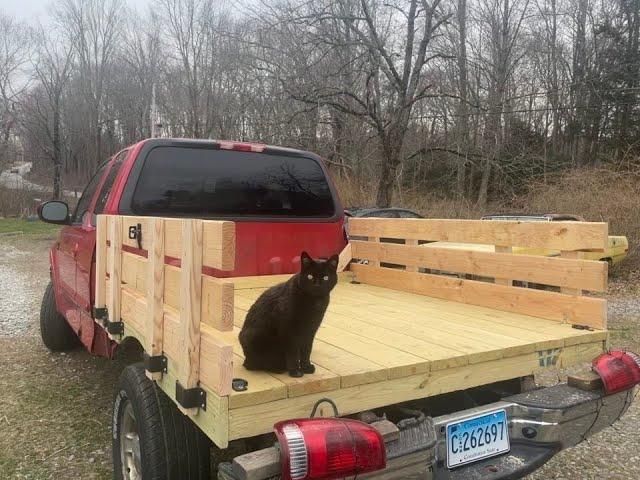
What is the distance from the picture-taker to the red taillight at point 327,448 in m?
1.70

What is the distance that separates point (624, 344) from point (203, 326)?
20.8ft

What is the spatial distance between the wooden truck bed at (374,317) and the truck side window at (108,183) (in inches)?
31.1

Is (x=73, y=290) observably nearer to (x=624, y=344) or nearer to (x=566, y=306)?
(x=566, y=306)

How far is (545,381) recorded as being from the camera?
515cm

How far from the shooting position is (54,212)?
4.42m

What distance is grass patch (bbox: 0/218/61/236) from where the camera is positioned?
2209cm

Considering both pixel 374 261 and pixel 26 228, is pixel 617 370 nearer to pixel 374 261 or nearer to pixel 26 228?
pixel 374 261

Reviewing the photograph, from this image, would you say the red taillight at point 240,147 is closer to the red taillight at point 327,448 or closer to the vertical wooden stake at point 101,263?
the vertical wooden stake at point 101,263

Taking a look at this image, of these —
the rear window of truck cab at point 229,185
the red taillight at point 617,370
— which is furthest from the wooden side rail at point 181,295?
the red taillight at point 617,370

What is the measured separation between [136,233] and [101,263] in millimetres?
688

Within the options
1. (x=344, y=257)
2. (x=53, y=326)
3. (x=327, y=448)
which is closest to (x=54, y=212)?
(x=53, y=326)

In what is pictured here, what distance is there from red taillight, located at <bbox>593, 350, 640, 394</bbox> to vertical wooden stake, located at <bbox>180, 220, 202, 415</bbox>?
6.28ft

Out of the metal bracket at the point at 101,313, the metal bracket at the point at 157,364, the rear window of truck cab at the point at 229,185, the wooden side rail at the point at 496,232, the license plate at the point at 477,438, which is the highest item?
the rear window of truck cab at the point at 229,185

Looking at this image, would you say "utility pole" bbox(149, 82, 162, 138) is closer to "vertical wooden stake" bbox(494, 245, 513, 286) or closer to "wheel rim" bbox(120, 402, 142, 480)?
"vertical wooden stake" bbox(494, 245, 513, 286)
